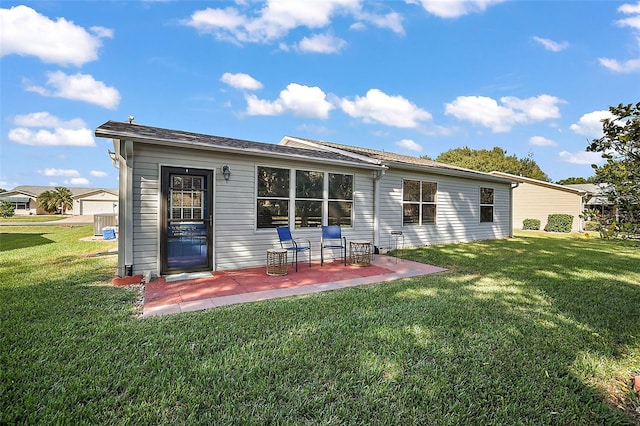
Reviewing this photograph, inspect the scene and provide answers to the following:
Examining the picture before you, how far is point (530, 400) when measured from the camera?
219 centimetres

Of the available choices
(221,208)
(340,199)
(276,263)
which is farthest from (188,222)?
(340,199)

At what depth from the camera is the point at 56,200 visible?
126 feet

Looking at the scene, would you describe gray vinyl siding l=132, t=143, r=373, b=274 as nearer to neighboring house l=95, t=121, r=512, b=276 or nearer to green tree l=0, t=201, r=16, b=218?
neighboring house l=95, t=121, r=512, b=276

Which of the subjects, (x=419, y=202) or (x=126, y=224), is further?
(x=419, y=202)

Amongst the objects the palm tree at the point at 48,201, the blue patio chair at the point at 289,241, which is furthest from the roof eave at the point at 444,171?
the palm tree at the point at 48,201

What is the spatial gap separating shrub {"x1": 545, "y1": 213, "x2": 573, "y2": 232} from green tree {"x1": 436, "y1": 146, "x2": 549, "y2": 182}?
51.7ft

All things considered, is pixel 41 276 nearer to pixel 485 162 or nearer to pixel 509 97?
pixel 509 97

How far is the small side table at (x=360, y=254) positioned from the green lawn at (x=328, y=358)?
2.44m

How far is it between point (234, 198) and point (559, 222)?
20871 millimetres

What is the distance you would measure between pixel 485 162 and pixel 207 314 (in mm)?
38896

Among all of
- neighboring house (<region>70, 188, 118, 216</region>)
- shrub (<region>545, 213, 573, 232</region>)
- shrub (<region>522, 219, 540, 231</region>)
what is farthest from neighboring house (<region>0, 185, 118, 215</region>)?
shrub (<region>545, 213, 573, 232</region>)

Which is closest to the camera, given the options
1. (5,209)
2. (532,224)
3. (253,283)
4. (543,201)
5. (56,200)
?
(253,283)

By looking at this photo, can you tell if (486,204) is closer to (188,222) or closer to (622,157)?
(622,157)

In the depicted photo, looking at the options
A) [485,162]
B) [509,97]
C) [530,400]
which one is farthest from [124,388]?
[485,162]
